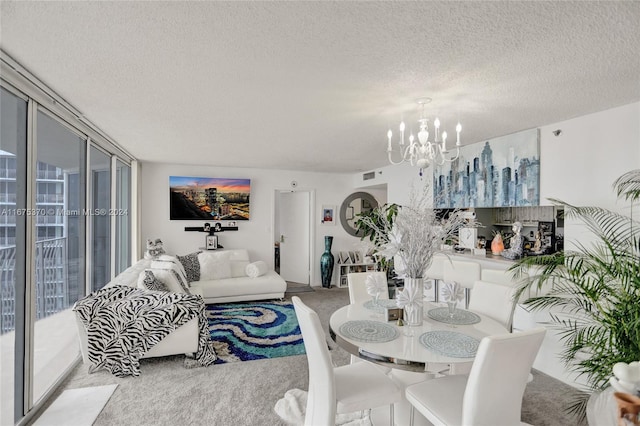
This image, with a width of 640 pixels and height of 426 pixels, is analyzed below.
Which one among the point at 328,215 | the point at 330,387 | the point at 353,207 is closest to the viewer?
the point at 330,387

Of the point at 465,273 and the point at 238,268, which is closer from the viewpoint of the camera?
the point at 465,273

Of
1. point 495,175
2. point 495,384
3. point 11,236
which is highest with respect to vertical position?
point 495,175

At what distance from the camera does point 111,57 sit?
5.96 ft

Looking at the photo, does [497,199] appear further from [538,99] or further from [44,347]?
[44,347]

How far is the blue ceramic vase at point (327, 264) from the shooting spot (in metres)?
6.41

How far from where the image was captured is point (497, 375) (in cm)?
146

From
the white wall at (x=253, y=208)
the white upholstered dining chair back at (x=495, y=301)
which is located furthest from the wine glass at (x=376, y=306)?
the white wall at (x=253, y=208)

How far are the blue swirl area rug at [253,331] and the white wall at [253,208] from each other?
1.52m

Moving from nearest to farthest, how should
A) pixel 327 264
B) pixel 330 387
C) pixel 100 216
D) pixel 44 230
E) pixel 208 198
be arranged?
pixel 330 387 → pixel 44 230 → pixel 100 216 → pixel 208 198 → pixel 327 264

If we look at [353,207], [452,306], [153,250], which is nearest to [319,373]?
[452,306]

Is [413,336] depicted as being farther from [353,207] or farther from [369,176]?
[353,207]

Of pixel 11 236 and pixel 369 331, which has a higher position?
pixel 11 236

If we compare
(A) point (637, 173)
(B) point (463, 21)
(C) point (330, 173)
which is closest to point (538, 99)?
(A) point (637, 173)

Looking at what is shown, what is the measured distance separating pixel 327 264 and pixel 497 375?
5.00 metres
